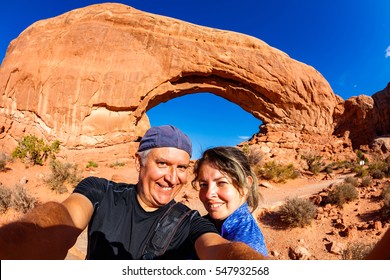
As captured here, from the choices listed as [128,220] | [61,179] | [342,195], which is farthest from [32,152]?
[342,195]

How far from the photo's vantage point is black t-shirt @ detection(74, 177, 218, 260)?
154 centimetres

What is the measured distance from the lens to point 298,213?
5316 millimetres

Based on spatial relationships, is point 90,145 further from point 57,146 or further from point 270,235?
point 270,235

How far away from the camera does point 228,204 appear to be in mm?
1934

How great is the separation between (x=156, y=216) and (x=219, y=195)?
56cm

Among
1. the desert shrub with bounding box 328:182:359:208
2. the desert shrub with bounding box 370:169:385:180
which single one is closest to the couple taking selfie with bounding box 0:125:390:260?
the desert shrub with bounding box 328:182:359:208

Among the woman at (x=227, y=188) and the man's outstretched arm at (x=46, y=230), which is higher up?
the woman at (x=227, y=188)

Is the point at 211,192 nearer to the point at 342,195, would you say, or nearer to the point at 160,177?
the point at 160,177

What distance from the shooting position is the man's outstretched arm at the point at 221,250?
118 centimetres

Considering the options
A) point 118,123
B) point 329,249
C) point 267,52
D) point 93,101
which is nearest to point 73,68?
point 93,101

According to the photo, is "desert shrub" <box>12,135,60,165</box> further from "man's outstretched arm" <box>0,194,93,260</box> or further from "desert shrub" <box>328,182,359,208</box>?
"desert shrub" <box>328,182,359,208</box>

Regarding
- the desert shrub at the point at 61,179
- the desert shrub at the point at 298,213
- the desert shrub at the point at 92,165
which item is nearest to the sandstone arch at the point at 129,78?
the desert shrub at the point at 92,165

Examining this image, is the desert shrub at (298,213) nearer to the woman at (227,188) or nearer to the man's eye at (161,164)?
the woman at (227,188)
